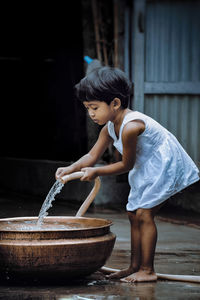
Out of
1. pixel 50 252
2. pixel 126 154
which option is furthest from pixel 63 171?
pixel 50 252

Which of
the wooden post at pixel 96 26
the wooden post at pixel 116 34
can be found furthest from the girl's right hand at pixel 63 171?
the wooden post at pixel 96 26

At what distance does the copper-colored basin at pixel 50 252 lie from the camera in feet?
11.9

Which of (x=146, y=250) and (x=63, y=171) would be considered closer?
(x=146, y=250)

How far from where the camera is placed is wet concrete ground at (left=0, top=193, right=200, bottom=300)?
3.58 m

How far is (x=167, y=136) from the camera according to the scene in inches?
164

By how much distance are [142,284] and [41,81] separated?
7.52 meters

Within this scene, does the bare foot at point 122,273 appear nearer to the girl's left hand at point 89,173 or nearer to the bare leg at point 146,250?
the bare leg at point 146,250

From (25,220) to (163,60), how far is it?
3.80 metres

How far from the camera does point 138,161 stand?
13.7 feet

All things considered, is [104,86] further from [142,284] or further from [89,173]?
[142,284]

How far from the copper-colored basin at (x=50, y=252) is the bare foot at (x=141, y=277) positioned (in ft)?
0.90

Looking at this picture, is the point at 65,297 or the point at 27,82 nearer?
the point at 65,297

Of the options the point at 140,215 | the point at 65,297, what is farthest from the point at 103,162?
the point at 65,297

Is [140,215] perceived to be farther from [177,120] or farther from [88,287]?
[177,120]
